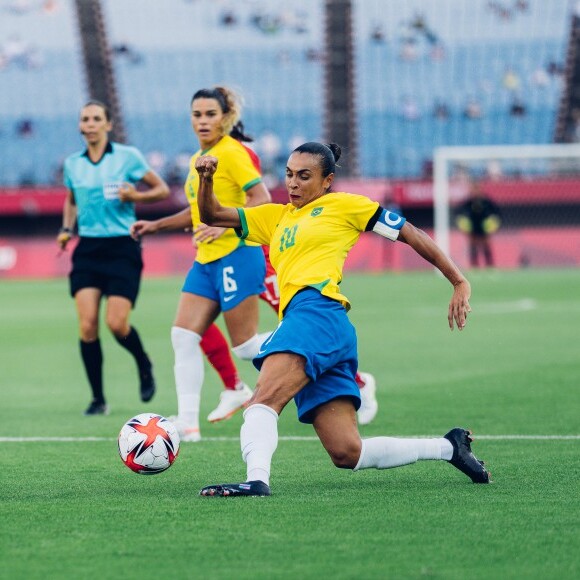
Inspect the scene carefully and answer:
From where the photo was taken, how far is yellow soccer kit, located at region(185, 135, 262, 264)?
7.64 m

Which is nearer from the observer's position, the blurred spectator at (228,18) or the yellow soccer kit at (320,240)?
the yellow soccer kit at (320,240)

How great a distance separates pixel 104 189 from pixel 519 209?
73.1 ft

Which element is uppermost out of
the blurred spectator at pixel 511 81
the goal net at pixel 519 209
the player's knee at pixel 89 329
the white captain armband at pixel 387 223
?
the white captain armband at pixel 387 223

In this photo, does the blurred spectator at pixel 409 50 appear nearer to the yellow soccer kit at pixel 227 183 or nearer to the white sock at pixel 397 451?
the yellow soccer kit at pixel 227 183

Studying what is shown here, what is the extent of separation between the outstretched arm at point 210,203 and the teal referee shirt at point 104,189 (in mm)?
3117

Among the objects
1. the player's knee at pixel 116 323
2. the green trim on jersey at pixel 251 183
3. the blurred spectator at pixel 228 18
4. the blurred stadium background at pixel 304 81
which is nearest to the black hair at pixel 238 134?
the green trim on jersey at pixel 251 183

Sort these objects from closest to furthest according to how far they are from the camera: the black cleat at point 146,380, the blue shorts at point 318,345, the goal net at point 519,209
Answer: the blue shorts at point 318,345 < the black cleat at point 146,380 < the goal net at point 519,209

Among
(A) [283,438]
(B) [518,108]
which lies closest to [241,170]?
(A) [283,438]

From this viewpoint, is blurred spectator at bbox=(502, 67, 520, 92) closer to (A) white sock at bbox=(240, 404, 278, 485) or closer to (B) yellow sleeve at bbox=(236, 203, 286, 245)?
(B) yellow sleeve at bbox=(236, 203, 286, 245)

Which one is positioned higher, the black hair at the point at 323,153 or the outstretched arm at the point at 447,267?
the black hair at the point at 323,153

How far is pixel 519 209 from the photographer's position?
98.8ft

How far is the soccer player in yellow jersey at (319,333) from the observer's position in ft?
17.9

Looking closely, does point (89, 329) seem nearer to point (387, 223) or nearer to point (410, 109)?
point (387, 223)

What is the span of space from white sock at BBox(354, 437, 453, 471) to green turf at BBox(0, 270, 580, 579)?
0.46 feet
